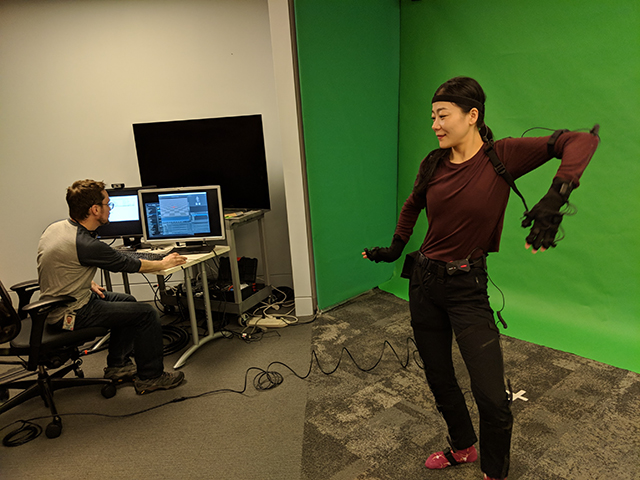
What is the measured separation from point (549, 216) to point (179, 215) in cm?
250

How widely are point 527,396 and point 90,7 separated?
443cm

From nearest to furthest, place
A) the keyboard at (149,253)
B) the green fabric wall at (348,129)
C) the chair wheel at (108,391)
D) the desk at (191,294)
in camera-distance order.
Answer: the chair wheel at (108,391), the desk at (191,294), the keyboard at (149,253), the green fabric wall at (348,129)

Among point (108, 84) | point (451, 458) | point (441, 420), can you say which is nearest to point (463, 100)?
point (451, 458)

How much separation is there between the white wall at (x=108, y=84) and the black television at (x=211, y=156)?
0.50 feet

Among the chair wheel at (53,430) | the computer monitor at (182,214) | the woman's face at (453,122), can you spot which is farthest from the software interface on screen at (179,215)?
the woman's face at (453,122)

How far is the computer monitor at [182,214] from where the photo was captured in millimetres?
3066

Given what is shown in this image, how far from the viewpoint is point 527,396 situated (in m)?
2.26

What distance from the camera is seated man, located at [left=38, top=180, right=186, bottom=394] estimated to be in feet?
7.61

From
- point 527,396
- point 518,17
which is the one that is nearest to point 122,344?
point 527,396

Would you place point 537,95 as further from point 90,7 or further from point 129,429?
point 90,7

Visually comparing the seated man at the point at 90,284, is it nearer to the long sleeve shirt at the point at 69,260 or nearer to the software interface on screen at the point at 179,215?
the long sleeve shirt at the point at 69,260

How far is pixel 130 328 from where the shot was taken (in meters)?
2.58

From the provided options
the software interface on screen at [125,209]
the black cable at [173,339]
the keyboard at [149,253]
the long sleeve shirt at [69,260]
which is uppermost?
the software interface on screen at [125,209]

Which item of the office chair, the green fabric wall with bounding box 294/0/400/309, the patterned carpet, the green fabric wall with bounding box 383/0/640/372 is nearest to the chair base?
the office chair
